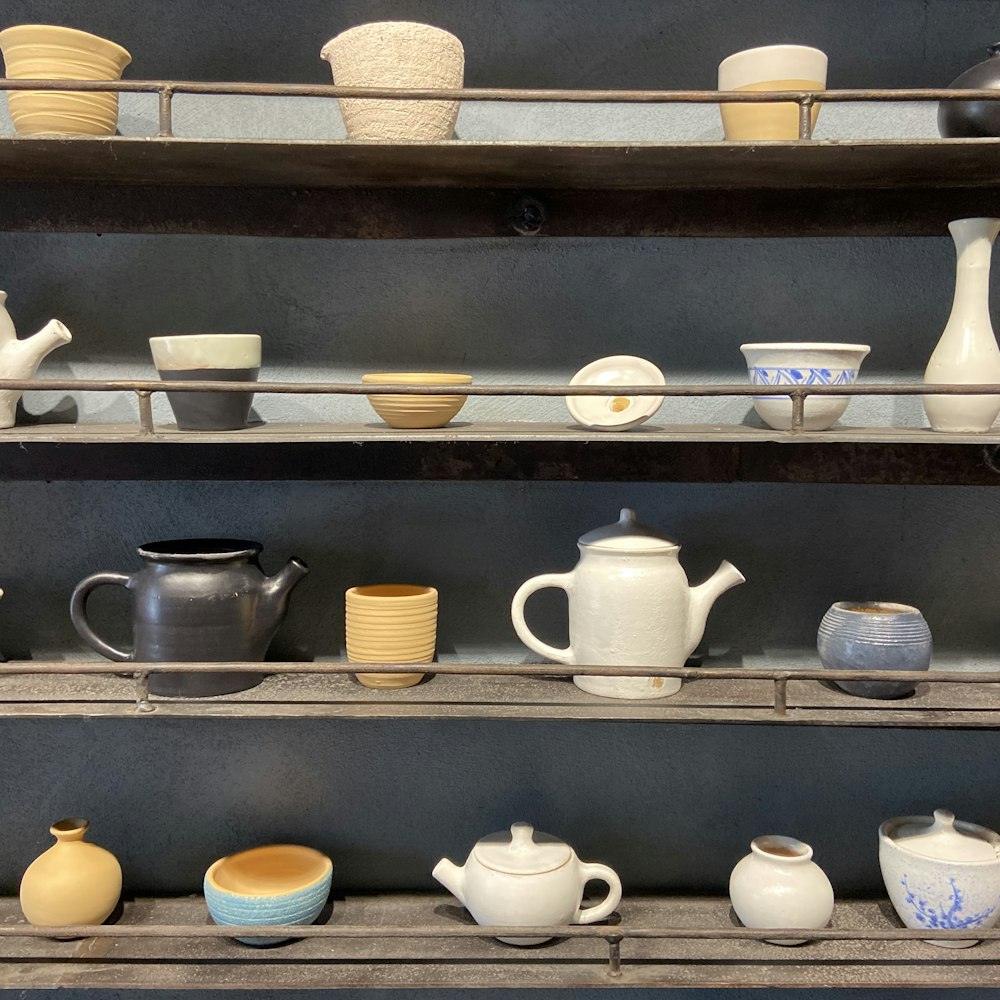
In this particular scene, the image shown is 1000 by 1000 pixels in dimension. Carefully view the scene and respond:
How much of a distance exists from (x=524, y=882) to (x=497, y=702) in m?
0.19

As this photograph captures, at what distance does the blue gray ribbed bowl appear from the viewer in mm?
953

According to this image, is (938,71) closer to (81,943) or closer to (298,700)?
(298,700)

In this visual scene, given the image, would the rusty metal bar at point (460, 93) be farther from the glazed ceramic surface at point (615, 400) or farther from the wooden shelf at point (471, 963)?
the wooden shelf at point (471, 963)

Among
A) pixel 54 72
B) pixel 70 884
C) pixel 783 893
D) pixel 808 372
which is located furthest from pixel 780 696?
pixel 54 72

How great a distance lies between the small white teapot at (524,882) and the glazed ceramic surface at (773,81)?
783 mm

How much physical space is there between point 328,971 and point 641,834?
0.41 meters

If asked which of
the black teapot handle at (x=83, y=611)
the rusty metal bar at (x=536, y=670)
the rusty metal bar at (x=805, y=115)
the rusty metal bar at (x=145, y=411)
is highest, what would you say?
the rusty metal bar at (x=805, y=115)

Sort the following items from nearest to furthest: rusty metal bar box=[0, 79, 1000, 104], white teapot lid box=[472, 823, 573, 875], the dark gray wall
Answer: rusty metal bar box=[0, 79, 1000, 104], white teapot lid box=[472, 823, 573, 875], the dark gray wall

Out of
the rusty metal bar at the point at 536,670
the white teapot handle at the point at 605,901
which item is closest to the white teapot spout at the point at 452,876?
the white teapot handle at the point at 605,901

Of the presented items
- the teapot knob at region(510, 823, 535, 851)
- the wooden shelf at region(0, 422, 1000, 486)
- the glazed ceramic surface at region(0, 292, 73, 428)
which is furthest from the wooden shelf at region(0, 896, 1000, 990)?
the glazed ceramic surface at region(0, 292, 73, 428)

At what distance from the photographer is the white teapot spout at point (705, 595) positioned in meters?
1.00

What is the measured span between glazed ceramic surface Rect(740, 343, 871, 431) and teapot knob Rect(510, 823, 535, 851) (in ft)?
1.71

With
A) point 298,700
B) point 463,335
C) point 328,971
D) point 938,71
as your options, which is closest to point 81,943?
point 328,971

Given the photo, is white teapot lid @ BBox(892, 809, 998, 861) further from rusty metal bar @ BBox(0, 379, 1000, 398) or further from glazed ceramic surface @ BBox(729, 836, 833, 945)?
rusty metal bar @ BBox(0, 379, 1000, 398)
